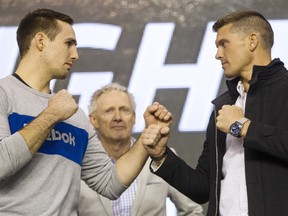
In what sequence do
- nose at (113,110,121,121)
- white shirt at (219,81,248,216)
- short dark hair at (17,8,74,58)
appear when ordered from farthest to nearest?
nose at (113,110,121,121) → short dark hair at (17,8,74,58) → white shirt at (219,81,248,216)

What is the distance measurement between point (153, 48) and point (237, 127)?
1.76m

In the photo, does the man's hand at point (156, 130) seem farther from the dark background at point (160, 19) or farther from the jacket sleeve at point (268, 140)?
the dark background at point (160, 19)

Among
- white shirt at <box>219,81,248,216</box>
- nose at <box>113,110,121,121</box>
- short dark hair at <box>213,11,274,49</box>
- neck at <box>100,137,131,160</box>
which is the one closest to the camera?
white shirt at <box>219,81,248,216</box>

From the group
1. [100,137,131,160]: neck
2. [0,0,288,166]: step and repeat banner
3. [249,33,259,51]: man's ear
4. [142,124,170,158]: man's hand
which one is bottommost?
[142,124,170,158]: man's hand

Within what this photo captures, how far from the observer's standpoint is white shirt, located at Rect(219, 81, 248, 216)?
296 centimetres

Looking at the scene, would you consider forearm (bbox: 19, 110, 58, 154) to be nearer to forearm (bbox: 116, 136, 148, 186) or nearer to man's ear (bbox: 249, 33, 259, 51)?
forearm (bbox: 116, 136, 148, 186)

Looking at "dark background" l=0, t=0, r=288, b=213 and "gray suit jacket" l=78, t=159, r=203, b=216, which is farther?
"dark background" l=0, t=0, r=288, b=213

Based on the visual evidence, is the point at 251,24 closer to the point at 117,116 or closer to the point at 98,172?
the point at 98,172

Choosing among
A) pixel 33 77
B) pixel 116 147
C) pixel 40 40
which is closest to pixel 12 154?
pixel 33 77

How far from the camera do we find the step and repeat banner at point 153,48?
4.54 m

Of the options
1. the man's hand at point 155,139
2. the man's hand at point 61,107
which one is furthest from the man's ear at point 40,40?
the man's hand at point 155,139

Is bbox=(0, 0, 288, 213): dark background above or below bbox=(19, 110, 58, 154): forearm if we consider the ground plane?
above

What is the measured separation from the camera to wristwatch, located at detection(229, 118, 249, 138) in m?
2.89

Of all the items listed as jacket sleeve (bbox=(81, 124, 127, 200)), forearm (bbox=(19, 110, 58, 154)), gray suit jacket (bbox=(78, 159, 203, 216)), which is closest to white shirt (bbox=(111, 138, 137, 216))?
gray suit jacket (bbox=(78, 159, 203, 216))
